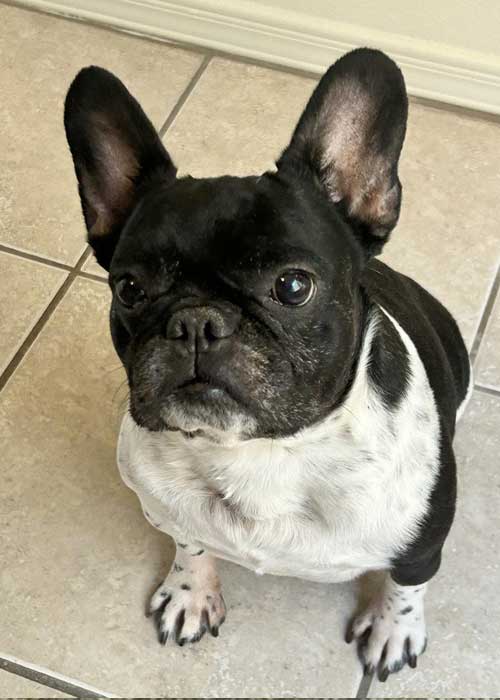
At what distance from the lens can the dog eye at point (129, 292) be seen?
4.96 ft

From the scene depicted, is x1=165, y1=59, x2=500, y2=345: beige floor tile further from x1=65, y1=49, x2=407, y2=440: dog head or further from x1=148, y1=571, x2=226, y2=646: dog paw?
x1=65, y1=49, x2=407, y2=440: dog head

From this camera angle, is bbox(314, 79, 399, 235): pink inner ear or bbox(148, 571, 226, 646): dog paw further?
bbox(148, 571, 226, 646): dog paw

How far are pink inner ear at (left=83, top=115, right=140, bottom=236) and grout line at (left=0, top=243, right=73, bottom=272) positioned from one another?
3.26 feet

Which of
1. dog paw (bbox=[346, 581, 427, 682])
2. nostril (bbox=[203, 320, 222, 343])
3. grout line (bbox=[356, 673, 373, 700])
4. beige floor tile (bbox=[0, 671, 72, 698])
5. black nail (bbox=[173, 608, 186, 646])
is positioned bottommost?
beige floor tile (bbox=[0, 671, 72, 698])

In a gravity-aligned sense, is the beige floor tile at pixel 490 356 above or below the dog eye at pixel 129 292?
above

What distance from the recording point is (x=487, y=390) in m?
2.43

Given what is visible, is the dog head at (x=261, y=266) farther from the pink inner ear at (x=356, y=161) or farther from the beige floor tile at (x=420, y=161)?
the beige floor tile at (x=420, y=161)

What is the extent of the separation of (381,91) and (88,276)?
4.34 ft

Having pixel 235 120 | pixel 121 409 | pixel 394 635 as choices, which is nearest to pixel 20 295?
pixel 121 409

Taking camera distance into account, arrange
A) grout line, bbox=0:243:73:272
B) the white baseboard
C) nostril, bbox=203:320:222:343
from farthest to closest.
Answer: the white baseboard, grout line, bbox=0:243:73:272, nostril, bbox=203:320:222:343

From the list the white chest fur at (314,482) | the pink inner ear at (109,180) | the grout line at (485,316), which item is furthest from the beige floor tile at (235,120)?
the white chest fur at (314,482)

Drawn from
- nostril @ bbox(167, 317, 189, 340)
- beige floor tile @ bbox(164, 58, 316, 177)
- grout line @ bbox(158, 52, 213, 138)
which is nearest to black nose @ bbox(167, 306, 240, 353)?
nostril @ bbox(167, 317, 189, 340)

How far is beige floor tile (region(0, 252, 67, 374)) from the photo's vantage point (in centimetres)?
256

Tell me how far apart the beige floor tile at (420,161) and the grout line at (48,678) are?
1.24 metres
